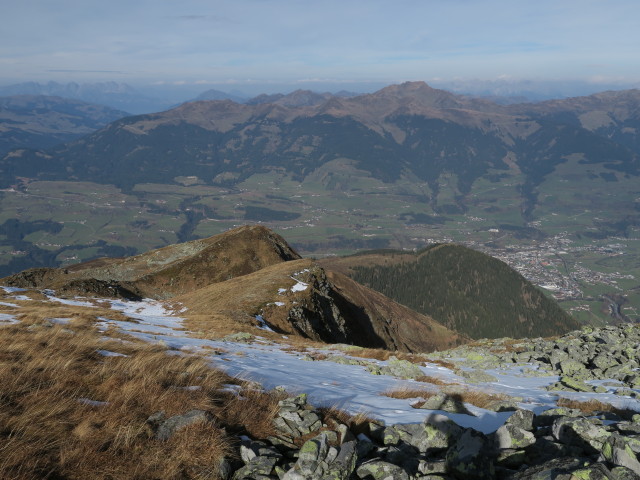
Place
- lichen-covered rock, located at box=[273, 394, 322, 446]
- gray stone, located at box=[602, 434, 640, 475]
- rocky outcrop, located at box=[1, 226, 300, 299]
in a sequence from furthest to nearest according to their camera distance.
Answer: rocky outcrop, located at box=[1, 226, 300, 299] → lichen-covered rock, located at box=[273, 394, 322, 446] → gray stone, located at box=[602, 434, 640, 475]

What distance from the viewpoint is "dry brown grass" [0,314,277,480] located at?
23.1 ft

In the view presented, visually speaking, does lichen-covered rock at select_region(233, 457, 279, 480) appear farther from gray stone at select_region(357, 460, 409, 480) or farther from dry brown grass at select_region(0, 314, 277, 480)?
gray stone at select_region(357, 460, 409, 480)

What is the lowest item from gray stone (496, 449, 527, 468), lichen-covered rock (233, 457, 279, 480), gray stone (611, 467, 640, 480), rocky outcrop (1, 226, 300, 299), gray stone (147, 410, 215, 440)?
rocky outcrop (1, 226, 300, 299)

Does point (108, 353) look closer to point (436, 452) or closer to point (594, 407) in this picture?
point (436, 452)

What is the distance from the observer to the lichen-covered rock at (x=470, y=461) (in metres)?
7.47

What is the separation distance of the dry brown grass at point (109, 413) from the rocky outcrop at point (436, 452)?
2.79 ft

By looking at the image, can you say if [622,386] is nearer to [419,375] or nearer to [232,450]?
[419,375]

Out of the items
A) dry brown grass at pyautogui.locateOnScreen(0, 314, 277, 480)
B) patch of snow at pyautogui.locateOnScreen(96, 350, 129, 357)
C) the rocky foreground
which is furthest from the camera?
patch of snow at pyautogui.locateOnScreen(96, 350, 129, 357)

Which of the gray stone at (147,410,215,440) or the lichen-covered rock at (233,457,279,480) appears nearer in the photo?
the lichen-covered rock at (233,457,279,480)

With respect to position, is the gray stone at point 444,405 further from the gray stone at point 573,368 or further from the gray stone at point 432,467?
the gray stone at point 573,368

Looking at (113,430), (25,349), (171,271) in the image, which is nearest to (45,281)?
(171,271)

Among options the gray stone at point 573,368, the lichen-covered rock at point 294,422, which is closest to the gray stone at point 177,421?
the lichen-covered rock at point 294,422

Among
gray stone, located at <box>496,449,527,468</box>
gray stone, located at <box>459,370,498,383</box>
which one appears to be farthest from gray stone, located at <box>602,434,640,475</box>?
gray stone, located at <box>459,370,498,383</box>

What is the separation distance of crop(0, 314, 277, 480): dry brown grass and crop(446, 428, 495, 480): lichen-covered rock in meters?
4.44
